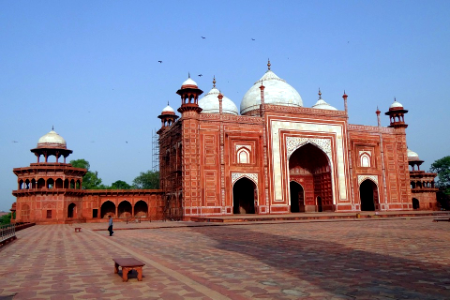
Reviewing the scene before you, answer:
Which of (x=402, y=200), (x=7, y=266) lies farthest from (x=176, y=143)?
(x=7, y=266)

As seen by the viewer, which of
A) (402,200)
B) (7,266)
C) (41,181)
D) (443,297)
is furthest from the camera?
(402,200)

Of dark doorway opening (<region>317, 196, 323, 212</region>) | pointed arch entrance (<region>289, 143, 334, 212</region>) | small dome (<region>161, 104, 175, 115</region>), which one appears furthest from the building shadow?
small dome (<region>161, 104, 175, 115</region>)

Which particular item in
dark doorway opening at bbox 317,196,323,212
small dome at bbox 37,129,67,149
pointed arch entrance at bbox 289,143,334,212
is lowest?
dark doorway opening at bbox 317,196,323,212

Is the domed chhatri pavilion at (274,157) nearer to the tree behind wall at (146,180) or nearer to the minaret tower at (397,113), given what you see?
the minaret tower at (397,113)

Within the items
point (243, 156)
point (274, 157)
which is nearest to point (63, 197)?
point (243, 156)

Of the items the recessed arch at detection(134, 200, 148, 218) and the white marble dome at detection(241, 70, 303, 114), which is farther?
the white marble dome at detection(241, 70, 303, 114)

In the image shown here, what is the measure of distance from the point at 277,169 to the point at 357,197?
7.55 m

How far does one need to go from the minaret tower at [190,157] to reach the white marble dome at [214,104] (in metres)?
6.68

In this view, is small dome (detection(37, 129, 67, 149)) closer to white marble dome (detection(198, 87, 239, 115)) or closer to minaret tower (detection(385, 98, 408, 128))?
white marble dome (detection(198, 87, 239, 115))

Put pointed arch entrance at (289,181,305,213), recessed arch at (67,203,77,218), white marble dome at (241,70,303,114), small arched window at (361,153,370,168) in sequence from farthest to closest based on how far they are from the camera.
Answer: white marble dome at (241,70,303,114) → pointed arch entrance at (289,181,305,213) → small arched window at (361,153,370,168) → recessed arch at (67,203,77,218)

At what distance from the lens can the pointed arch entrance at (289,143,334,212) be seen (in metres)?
31.4

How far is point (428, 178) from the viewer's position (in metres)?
40.6

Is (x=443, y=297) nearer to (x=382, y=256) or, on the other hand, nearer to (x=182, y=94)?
(x=382, y=256)

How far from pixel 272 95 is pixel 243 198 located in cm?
945
